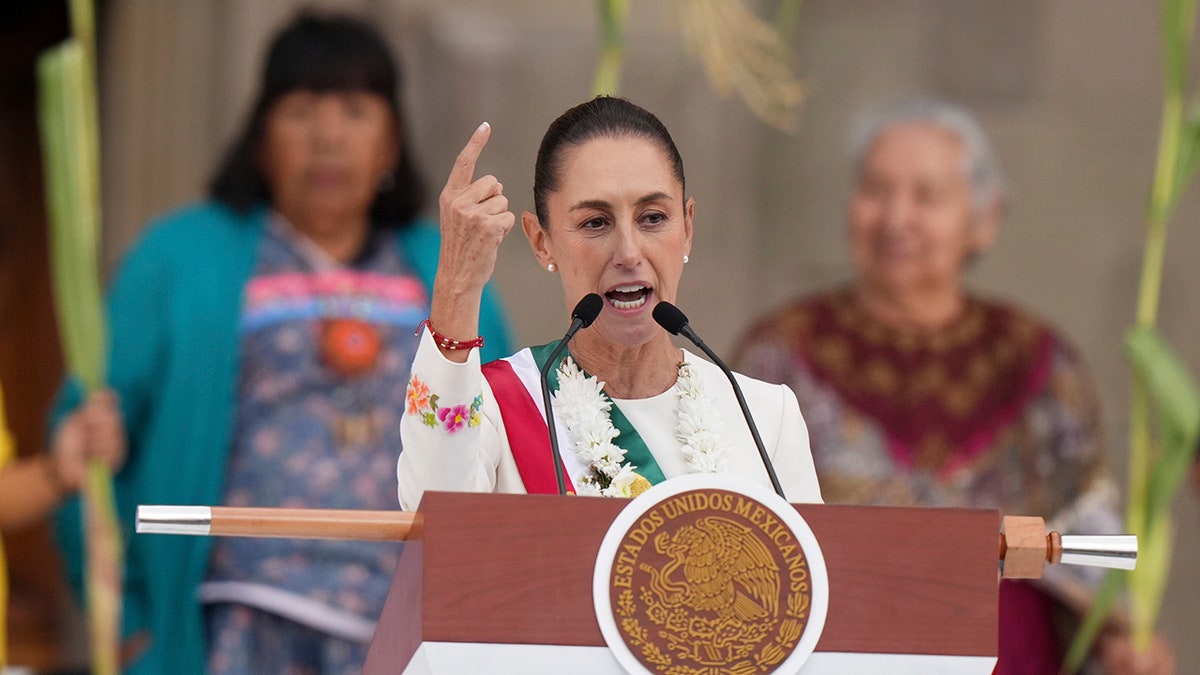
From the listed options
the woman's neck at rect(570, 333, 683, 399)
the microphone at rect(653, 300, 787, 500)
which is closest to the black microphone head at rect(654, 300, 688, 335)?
the microphone at rect(653, 300, 787, 500)

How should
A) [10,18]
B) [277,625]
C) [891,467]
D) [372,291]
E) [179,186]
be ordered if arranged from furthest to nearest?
[10,18]
[179,186]
[891,467]
[372,291]
[277,625]

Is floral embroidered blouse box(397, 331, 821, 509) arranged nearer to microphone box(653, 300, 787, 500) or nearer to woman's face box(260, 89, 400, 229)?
microphone box(653, 300, 787, 500)

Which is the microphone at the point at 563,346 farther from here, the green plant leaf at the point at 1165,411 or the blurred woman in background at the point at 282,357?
the green plant leaf at the point at 1165,411

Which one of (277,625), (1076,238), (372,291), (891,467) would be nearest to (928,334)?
(891,467)

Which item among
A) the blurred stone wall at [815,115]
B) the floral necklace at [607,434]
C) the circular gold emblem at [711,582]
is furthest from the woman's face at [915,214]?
the circular gold emblem at [711,582]

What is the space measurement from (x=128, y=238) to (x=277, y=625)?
83.5 inches

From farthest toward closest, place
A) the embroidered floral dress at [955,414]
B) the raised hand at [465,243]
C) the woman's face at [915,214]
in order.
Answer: the woman's face at [915,214] → the embroidered floral dress at [955,414] → the raised hand at [465,243]

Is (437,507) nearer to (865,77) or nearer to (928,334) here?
(928,334)

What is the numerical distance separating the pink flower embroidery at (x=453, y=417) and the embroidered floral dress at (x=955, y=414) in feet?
8.74

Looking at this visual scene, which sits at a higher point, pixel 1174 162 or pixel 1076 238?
pixel 1174 162

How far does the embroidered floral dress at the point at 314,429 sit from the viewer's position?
392cm

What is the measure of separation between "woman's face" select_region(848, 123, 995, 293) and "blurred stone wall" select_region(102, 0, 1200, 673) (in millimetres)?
530

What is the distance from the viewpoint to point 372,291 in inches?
168

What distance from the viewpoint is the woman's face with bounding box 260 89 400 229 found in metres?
4.32
